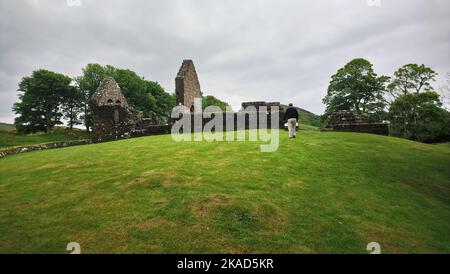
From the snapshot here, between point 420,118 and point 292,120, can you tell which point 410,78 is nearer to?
point 420,118

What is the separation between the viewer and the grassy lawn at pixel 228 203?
234 inches

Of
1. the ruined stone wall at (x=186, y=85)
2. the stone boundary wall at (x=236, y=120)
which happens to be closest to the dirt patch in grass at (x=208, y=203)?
the stone boundary wall at (x=236, y=120)

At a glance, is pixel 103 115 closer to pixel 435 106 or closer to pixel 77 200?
pixel 77 200

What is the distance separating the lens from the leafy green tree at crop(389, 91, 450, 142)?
37969 millimetres

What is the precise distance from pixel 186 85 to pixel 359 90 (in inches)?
1171

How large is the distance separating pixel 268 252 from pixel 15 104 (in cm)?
6385

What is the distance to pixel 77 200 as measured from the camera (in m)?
7.99

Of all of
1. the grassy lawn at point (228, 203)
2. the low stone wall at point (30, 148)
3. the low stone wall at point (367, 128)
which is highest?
the low stone wall at point (367, 128)

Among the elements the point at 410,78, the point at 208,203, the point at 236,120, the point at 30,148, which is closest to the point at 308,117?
the point at 410,78

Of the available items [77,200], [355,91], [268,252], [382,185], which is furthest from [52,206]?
[355,91]

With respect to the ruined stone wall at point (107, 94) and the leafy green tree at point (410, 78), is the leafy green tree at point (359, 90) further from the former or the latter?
the ruined stone wall at point (107, 94)

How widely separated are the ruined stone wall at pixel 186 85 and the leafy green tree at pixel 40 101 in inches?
1461

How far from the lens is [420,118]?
39.3m
